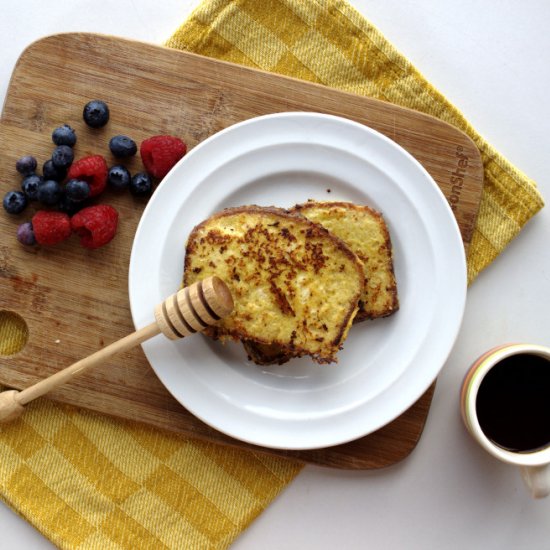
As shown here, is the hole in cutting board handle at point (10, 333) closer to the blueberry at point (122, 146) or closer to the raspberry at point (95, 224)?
the raspberry at point (95, 224)

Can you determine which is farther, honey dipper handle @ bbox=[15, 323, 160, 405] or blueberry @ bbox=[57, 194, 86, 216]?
blueberry @ bbox=[57, 194, 86, 216]

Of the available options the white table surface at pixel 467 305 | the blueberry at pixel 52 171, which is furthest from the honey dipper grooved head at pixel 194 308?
the white table surface at pixel 467 305

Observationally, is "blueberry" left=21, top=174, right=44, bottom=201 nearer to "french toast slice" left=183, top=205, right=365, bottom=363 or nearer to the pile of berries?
the pile of berries

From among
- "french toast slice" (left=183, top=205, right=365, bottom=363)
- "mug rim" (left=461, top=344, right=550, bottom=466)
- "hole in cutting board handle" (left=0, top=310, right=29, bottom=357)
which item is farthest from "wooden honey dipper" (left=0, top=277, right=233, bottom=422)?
"mug rim" (left=461, top=344, right=550, bottom=466)

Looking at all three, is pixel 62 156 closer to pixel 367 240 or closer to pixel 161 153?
pixel 161 153

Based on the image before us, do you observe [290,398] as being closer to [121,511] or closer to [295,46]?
[121,511]
